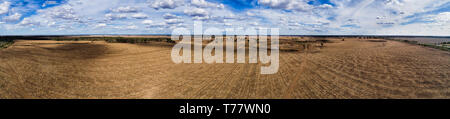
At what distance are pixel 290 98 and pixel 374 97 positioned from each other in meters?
3.12

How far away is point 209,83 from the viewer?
8.55m

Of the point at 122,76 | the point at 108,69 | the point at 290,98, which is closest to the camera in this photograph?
the point at 290,98
